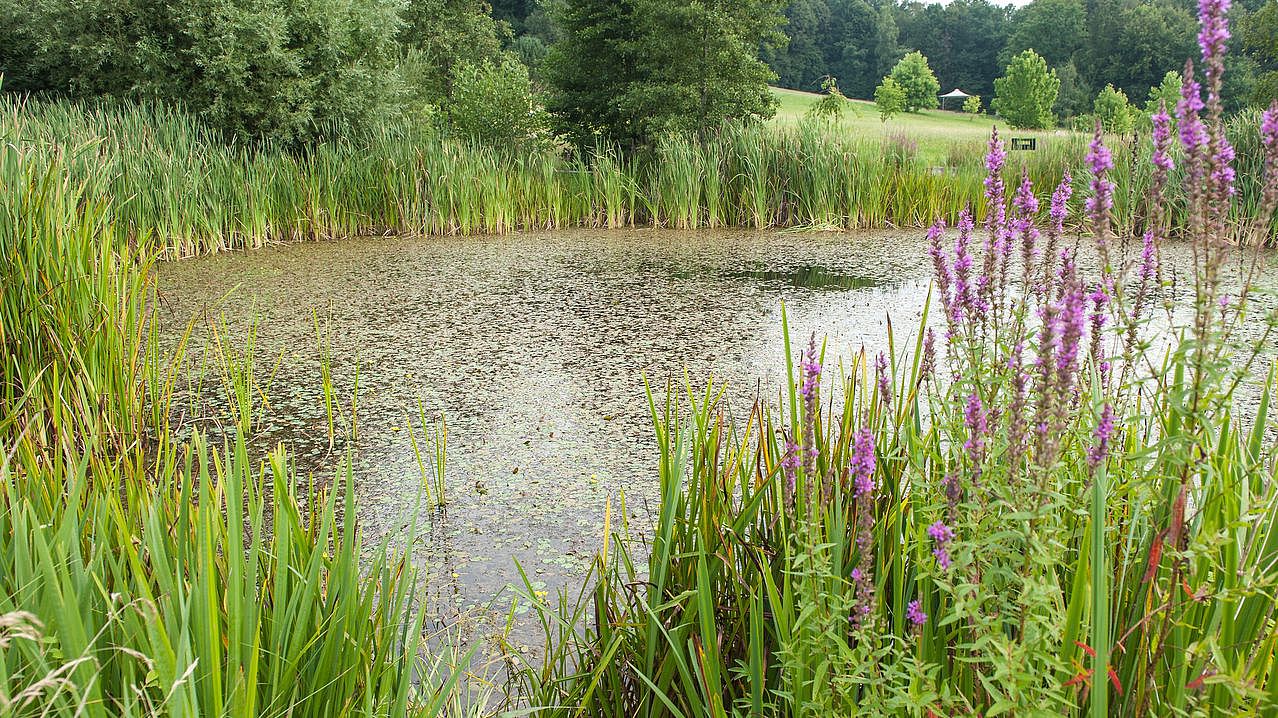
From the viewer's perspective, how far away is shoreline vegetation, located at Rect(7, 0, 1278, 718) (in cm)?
86

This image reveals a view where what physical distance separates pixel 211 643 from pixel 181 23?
7.72 metres

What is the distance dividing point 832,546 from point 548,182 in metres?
6.16

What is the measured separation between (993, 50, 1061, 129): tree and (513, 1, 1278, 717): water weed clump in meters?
32.5

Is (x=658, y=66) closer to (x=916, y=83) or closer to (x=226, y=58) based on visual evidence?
(x=226, y=58)

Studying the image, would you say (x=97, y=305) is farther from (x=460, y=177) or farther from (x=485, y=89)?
(x=485, y=89)

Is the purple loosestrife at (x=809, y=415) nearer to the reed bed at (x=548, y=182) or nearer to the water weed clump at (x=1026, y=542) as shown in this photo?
the water weed clump at (x=1026, y=542)

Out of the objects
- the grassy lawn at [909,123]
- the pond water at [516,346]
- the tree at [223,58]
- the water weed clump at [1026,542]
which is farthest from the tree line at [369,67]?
the water weed clump at [1026,542]

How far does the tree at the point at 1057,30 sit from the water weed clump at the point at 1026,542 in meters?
44.7

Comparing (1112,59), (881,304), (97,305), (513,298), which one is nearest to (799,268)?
(881,304)

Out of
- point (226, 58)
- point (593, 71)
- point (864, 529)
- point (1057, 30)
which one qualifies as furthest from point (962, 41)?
point (864, 529)

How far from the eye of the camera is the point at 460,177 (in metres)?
6.45

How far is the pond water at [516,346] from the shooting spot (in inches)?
83.8

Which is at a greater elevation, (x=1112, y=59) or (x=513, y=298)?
(x=1112, y=59)

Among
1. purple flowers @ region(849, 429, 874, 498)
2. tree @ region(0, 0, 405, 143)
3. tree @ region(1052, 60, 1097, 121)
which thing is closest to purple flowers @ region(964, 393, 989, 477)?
purple flowers @ region(849, 429, 874, 498)
